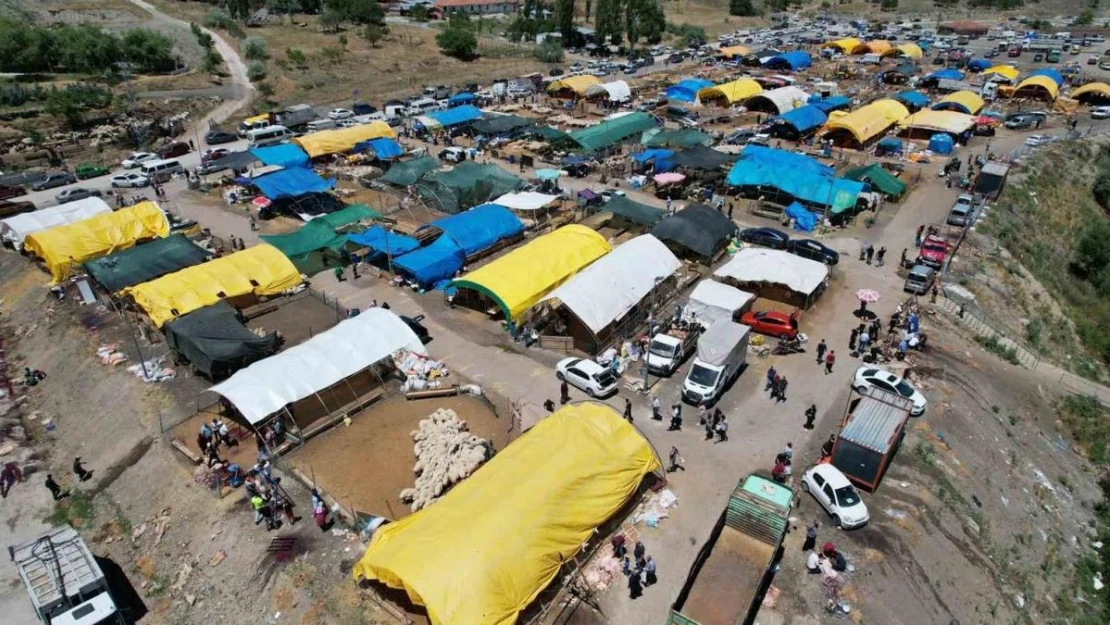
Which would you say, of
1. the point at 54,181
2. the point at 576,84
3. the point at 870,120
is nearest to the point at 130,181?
the point at 54,181

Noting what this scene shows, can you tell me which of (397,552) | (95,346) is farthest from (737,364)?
(95,346)

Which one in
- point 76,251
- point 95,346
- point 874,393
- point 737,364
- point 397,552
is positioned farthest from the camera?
point 76,251

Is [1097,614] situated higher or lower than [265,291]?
lower

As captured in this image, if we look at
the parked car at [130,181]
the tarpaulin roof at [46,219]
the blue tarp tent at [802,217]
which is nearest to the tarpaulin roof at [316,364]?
the tarpaulin roof at [46,219]

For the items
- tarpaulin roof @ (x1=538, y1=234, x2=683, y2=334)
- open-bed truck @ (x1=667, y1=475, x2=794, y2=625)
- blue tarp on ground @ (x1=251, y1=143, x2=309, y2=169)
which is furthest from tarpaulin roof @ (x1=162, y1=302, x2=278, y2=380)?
blue tarp on ground @ (x1=251, y1=143, x2=309, y2=169)

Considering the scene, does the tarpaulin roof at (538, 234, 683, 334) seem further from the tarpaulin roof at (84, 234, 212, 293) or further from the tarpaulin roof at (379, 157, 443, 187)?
the tarpaulin roof at (379, 157, 443, 187)

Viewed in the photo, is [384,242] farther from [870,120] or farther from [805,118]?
[870,120]

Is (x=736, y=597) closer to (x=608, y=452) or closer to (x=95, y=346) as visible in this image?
(x=608, y=452)
